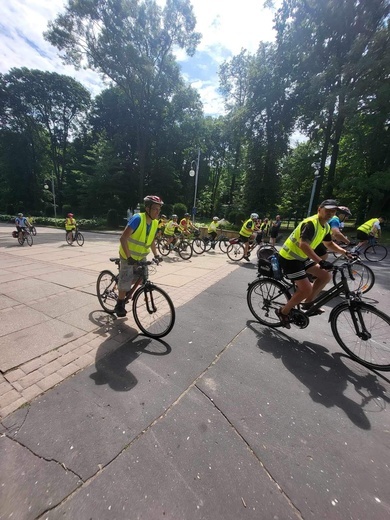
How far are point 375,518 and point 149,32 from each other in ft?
115

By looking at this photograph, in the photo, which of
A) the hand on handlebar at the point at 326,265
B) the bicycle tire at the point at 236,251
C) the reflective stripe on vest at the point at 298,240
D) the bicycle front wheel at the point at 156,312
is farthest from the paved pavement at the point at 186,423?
the bicycle tire at the point at 236,251

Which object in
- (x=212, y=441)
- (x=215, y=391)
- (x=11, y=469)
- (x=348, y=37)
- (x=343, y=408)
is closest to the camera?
(x=11, y=469)

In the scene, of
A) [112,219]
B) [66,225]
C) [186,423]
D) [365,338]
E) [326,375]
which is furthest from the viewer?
[112,219]

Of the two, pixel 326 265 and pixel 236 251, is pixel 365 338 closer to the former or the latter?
pixel 326 265

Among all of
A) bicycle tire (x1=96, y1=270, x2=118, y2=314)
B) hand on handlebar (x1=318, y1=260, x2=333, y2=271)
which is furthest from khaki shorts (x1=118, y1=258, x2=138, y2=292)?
hand on handlebar (x1=318, y1=260, x2=333, y2=271)

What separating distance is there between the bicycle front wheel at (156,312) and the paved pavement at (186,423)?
165 millimetres

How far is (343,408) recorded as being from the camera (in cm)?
236

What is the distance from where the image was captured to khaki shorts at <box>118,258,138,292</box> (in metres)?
3.57

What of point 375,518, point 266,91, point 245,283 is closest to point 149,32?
point 266,91

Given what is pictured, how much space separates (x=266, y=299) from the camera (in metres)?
4.09

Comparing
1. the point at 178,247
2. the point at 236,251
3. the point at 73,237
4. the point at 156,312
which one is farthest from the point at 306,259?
the point at 73,237

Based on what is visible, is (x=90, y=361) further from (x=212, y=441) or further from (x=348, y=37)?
(x=348, y=37)

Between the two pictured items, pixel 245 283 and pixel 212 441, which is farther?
pixel 245 283

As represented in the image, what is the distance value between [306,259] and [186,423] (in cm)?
270
